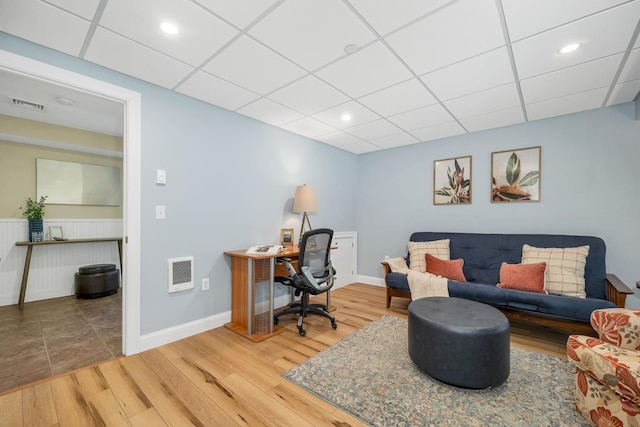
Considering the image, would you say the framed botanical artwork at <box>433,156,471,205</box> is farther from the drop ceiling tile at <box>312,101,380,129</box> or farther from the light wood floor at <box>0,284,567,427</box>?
the light wood floor at <box>0,284,567,427</box>

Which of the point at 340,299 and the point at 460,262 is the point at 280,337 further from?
the point at 460,262

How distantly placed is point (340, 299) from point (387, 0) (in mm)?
3374

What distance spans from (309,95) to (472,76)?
145 centimetres

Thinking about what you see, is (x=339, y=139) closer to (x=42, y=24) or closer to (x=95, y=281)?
(x=42, y=24)

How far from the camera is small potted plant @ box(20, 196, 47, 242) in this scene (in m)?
3.42

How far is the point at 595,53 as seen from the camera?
188 cm

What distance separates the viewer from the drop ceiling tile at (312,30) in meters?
1.52

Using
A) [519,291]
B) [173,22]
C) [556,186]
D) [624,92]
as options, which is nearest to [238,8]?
[173,22]

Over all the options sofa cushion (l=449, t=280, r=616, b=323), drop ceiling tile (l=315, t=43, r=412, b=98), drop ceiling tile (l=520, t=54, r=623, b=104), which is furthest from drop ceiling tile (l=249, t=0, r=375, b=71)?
sofa cushion (l=449, t=280, r=616, b=323)

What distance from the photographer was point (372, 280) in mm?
4570

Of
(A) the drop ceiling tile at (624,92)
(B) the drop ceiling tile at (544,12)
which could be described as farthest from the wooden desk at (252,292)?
(A) the drop ceiling tile at (624,92)

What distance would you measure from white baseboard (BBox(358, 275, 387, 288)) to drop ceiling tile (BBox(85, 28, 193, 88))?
3914mm

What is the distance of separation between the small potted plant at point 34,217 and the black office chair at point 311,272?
11.0 ft

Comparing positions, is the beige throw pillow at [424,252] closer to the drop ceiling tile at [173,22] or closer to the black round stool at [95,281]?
the drop ceiling tile at [173,22]
